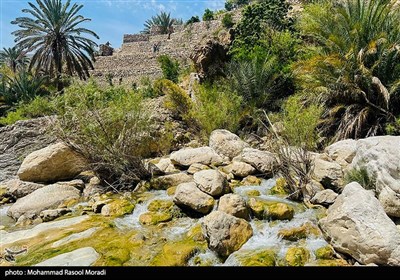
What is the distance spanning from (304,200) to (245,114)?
532cm

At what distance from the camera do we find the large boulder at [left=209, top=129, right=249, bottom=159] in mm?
8398

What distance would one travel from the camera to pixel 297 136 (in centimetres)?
645

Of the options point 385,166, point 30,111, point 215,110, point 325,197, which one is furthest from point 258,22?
point 385,166

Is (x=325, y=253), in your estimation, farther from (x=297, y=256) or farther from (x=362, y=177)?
(x=362, y=177)

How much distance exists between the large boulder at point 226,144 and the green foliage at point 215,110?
0.97 m

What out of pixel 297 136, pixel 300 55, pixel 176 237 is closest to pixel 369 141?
pixel 297 136

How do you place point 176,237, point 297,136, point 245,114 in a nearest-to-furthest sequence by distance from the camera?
point 176,237
point 297,136
point 245,114

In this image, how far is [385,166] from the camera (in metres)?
4.71

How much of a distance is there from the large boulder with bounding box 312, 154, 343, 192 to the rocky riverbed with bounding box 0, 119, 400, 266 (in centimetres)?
2

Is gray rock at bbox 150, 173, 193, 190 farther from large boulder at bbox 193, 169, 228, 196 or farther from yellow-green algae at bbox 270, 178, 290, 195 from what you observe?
yellow-green algae at bbox 270, 178, 290, 195

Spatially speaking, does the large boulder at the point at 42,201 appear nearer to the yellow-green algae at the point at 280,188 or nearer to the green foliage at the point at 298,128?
the yellow-green algae at the point at 280,188

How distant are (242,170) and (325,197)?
2.00 metres

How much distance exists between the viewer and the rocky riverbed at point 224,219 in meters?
4.10
